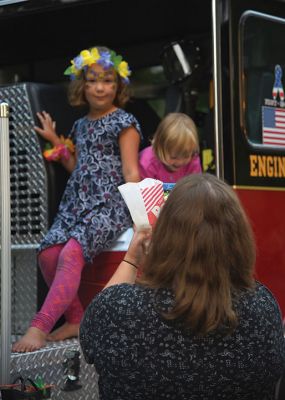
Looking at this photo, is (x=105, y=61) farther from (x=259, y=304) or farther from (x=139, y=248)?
(x=259, y=304)

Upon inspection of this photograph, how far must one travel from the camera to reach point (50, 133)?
4086 millimetres

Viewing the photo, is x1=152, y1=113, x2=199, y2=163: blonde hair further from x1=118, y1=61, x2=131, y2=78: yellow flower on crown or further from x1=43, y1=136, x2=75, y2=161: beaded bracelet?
x1=43, y1=136, x2=75, y2=161: beaded bracelet

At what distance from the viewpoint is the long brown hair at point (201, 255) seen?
197 centimetres

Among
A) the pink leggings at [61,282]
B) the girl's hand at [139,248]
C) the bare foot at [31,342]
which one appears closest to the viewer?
the girl's hand at [139,248]

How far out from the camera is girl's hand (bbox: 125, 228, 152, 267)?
224cm

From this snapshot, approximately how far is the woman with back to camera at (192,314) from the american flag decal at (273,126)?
6.11 feet

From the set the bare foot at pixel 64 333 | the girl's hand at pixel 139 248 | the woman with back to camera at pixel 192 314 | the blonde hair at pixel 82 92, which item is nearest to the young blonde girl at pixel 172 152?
the blonde hair at pixel 82 92

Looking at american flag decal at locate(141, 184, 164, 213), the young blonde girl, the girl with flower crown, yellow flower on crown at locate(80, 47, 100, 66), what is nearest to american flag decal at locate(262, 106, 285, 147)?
the young blonde girl

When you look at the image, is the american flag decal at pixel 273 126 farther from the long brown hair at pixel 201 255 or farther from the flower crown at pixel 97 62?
the long brown hair at pixel 201 255

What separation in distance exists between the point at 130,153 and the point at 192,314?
6.58 feet

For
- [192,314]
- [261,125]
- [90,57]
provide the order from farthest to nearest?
[90,57], [261,125], [192,314]

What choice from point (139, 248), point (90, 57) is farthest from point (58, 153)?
point (139, 248)

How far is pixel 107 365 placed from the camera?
2.07 meters

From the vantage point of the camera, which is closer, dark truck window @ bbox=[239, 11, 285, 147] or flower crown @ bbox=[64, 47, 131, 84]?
dark truck window @ bbox=[239, 11, 285, 147]
